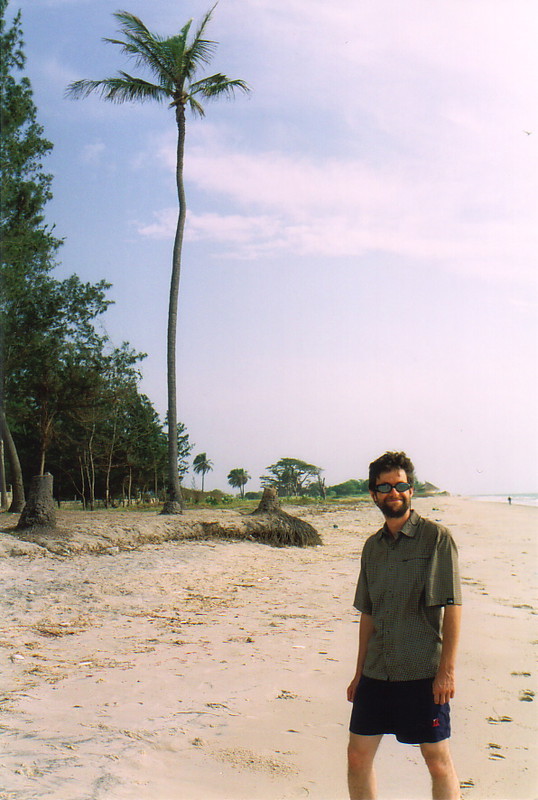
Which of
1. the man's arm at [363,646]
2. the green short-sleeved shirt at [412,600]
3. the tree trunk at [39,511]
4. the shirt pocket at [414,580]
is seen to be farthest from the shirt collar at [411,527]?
the tree trunk at [39,511]

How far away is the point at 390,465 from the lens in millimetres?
3211

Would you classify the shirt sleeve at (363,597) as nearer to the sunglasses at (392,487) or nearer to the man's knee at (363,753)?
the sunglasses at (392,487)

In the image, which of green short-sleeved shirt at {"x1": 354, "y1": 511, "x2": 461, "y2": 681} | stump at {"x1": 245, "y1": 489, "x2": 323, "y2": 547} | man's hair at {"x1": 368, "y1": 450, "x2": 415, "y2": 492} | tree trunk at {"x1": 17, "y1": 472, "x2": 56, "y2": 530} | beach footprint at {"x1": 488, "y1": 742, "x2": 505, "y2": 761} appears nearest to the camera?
green short-sleeved shirt at {"x1": 354, "y1": 511, "x2": 461, "y2": 681}

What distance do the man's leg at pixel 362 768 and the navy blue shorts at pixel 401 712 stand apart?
1.5 inches

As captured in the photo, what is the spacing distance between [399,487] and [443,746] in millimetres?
1088

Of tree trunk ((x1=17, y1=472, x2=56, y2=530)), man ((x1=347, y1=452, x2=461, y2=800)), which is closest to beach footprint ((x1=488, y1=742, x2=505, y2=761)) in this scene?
man ((x1=347, y1=452, x2=461, y2=800))

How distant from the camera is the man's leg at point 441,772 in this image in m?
2.89

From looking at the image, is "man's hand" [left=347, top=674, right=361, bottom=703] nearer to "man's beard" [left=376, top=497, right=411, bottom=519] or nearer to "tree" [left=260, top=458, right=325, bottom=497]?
"man's beard" [left=376, top=497, right=411, bottom=519]

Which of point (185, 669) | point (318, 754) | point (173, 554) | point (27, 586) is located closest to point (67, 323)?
point (173, 554)

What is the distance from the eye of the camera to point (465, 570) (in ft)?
→ 38.1

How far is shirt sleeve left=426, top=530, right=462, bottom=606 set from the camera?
2982mm

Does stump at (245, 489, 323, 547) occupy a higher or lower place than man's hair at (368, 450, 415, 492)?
lower

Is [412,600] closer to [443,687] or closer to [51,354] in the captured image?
[443,687]

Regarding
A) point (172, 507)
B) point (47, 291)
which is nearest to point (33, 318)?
point (47, 291)
